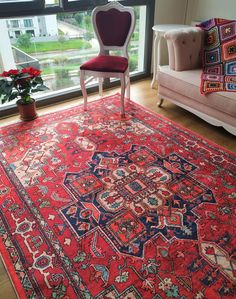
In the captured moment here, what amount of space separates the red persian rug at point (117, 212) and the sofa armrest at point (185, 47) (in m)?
0.64

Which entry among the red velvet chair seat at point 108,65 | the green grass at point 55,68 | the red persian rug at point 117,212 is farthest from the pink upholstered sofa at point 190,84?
the green grass at point 55,68

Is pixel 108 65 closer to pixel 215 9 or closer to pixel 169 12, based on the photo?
pixel 169 12

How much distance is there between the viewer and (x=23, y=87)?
Result: 2.41m

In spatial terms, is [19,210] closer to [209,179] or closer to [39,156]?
[39,156]

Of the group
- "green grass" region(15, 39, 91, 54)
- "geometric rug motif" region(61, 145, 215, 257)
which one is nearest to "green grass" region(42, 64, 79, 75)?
"green grass" region(15, 39, 91, 54)

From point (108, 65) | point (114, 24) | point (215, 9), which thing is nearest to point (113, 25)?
point (114, 24)

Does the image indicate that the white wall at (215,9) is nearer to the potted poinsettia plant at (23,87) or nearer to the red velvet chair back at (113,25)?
the red velvet chair back at (113,25)

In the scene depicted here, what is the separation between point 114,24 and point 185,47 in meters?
0.78

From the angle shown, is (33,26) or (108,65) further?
(33,26)

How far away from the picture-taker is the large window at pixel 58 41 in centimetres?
262

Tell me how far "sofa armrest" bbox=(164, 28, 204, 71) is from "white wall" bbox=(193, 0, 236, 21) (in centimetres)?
84

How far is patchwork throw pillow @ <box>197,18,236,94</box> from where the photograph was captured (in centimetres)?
225

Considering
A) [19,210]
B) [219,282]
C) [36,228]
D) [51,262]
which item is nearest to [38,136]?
[19,210]

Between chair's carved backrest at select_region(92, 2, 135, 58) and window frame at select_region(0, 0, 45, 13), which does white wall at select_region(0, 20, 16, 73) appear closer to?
window frame at select_region(0, 0, 45, 13)
